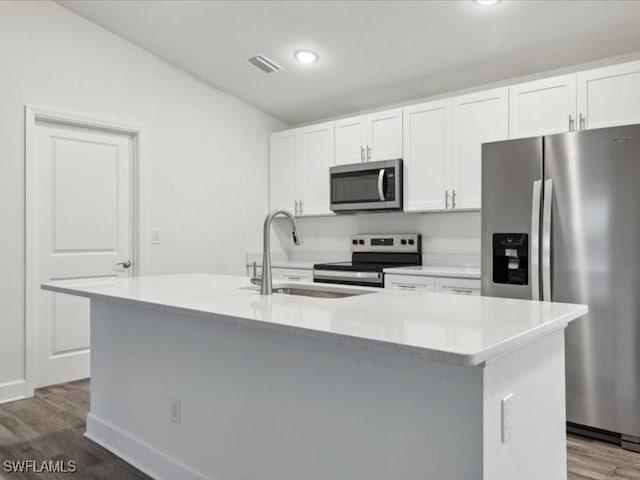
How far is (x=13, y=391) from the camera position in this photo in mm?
3322

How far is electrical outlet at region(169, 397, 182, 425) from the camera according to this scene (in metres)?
2.14

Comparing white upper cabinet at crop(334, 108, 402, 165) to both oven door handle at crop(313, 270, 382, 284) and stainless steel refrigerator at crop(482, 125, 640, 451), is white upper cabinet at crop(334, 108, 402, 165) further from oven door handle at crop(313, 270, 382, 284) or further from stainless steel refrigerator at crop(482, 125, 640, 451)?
stainless steel refrigerator at crop(482, 125, 640, 451)

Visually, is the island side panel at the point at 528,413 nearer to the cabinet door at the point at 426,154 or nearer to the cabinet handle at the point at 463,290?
the cabinet handle at the point at 463,290

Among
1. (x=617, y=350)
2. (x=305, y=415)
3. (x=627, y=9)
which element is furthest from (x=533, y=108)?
(x=305, y=415)

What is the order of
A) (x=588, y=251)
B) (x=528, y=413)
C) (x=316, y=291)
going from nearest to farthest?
(x=528, y=413) → (x=316, y=291) → (x=588, y=251)

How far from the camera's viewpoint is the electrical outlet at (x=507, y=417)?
130 centimetres

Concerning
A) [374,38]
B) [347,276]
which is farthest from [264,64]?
[347,276]

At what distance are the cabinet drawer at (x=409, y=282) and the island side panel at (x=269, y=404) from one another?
1.95 meters

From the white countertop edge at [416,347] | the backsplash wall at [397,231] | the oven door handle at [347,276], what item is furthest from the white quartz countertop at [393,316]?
the backsplash wall at [397,231]

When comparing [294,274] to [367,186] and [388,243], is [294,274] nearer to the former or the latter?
[388,243]

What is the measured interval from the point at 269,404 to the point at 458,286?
1.99 m

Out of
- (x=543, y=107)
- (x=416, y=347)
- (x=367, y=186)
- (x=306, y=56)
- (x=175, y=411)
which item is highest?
(x=306, y=56)

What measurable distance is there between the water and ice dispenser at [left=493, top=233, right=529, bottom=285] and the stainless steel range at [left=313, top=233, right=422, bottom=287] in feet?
3.51

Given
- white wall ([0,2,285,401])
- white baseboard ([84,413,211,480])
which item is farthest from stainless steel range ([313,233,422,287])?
white baseboard ([84,413,211,480])
